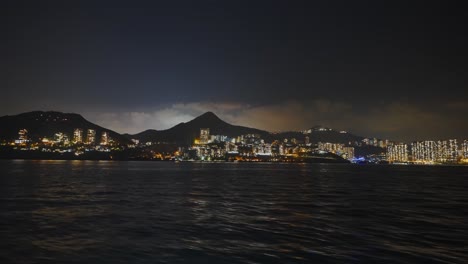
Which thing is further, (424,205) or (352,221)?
(424,205)

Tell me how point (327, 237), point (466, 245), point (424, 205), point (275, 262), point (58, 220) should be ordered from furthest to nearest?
point (424, 205) < point (58, 220) < point (327, 237) < point (466, 245) < point (275, 262)

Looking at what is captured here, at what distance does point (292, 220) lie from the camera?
25.6m

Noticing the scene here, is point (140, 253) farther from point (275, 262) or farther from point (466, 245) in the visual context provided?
point (466, 245)

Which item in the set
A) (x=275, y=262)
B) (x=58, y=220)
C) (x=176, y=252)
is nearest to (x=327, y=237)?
(x=275, y=262)

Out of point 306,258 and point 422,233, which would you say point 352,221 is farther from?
point 306,258

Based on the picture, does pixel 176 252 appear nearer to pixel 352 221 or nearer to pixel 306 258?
pixel 306 258

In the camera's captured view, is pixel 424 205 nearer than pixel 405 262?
No

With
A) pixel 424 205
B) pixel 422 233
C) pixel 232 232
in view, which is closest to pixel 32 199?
pixel 232 232

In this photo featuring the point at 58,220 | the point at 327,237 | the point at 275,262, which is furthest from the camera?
the point at 58,220

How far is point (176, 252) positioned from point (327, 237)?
840 centimetres

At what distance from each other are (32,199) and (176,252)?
2686 centimetres

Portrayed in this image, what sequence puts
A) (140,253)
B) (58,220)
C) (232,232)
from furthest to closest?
1. (58,220)
2. (232,232)
3. (140,253)

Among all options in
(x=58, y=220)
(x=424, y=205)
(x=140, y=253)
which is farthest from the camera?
(x=424, y=205)

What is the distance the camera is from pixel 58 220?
966 inches
